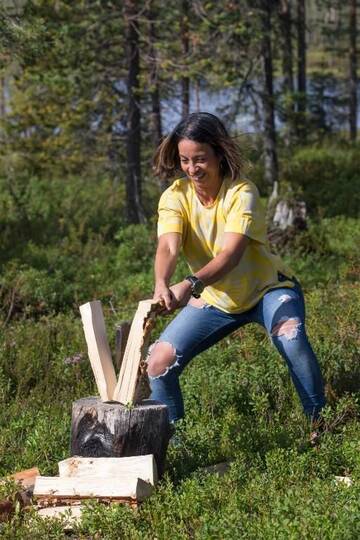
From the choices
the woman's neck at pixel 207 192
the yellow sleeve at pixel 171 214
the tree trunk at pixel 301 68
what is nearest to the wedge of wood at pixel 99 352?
the yellow sleeve at pixel 171 214

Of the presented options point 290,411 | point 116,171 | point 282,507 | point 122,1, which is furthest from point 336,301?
point 116,171

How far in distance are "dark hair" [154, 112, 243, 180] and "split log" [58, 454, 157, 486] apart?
1.74m

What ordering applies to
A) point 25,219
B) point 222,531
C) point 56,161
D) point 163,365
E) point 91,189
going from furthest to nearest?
point 56,161
point 91,189
point 25,219
point 163,365
point 222,531

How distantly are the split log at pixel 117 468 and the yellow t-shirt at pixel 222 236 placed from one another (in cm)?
116

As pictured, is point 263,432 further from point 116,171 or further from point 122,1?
point 116,171

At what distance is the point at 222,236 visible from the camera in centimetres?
538

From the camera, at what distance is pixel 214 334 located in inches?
217

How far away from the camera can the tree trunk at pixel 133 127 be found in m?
16.1

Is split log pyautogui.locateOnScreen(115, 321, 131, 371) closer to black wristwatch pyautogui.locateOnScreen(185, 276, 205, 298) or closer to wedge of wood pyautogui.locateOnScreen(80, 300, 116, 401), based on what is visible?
wedge of wood pyautogui.locateOnScreen(80, 300, 116, 401)

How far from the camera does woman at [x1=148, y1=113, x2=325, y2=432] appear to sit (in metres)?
5.27

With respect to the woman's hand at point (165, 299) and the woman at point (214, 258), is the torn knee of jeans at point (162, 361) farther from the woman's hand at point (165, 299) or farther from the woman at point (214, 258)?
the woman's hand at point (165, 299)

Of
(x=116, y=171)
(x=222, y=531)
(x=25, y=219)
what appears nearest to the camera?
(x=222, y=531)

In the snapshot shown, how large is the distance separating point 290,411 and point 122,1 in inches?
473

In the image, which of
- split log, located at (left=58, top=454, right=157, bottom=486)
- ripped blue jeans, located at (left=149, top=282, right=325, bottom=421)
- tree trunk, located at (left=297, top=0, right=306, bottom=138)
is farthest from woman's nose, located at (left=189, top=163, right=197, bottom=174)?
tree trunk, located at (left=297, top=0, right=306, bottom=138)
